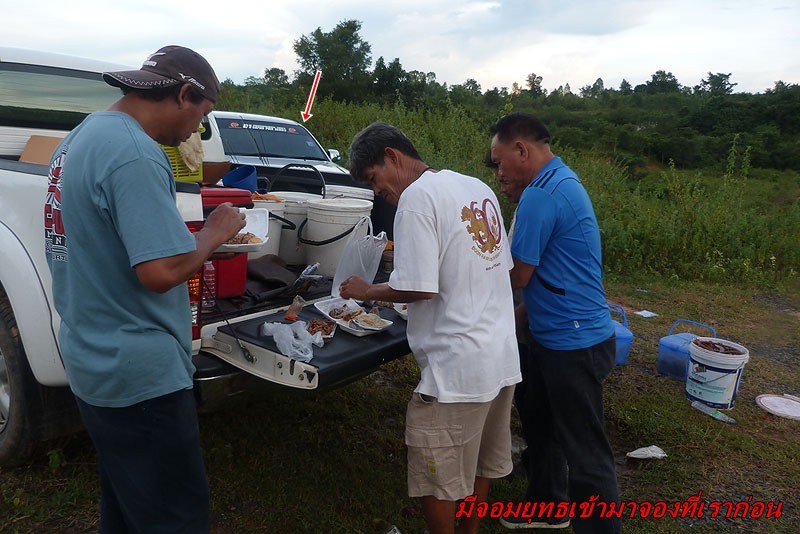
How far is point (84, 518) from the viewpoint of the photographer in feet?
7.96

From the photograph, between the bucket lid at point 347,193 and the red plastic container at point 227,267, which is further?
the bucket lid at point 347,193

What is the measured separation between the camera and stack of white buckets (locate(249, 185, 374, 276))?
2.82 metres

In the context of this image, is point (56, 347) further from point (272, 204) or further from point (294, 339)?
point (272, 204)

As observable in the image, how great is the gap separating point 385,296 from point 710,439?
9.11 feet

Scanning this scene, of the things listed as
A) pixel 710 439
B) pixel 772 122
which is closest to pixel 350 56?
pixel 772 122

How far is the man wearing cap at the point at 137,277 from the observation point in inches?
53.2

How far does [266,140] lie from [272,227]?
4.20 m

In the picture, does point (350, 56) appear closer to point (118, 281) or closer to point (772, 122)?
point (772, 122)

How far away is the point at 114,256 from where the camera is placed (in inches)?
55.5

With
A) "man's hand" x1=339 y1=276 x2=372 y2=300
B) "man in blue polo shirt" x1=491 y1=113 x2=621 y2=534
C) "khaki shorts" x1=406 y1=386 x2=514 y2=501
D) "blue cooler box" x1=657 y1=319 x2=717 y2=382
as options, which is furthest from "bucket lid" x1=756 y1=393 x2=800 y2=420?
"man's hand" x1=339 y1=276 x2=372 y2=300

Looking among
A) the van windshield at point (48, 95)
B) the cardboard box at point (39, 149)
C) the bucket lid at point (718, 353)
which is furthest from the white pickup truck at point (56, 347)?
the bucket lid at point (718, 353)

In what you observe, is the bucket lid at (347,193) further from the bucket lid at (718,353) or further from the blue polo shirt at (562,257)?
the bucket lid at (718,353)

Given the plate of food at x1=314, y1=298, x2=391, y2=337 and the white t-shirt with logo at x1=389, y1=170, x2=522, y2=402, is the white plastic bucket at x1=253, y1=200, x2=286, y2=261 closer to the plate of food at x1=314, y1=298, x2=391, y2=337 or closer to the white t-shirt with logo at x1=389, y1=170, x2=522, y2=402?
the plate of food at x1=314, y1=298, x2=391, y2=337

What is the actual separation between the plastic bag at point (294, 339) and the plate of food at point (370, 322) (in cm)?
22
